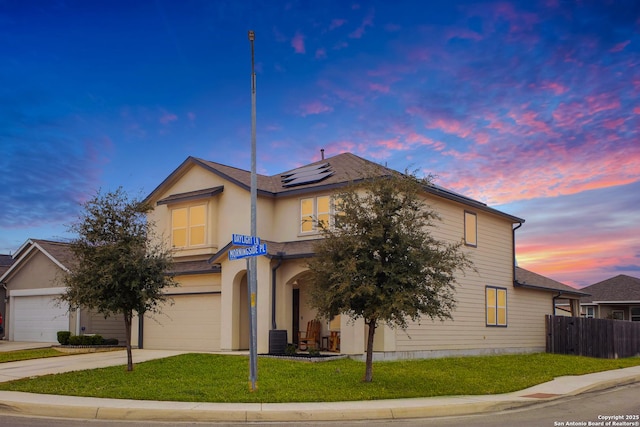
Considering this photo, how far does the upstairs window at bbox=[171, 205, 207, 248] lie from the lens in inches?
1035

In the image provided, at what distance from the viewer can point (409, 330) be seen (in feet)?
75.5

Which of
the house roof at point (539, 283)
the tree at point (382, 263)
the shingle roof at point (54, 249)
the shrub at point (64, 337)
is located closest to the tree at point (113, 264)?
the tree at point (382, 263)

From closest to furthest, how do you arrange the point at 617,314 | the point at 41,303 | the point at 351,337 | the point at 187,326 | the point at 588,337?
the point at 351,337 < the point at 187,326 < the point at 588,337 < the point at 41,303 < the point at 617,314

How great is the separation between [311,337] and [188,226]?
720 centimetres

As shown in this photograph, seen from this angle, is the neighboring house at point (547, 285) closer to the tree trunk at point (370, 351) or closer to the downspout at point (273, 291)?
the downspout at point (273, 291)

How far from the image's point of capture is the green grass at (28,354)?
22.9 meters

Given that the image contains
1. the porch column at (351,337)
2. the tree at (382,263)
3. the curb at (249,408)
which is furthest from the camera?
the porch column at (351,337)

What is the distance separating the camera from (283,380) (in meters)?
16.5

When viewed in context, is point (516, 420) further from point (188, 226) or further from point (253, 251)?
point (188, 226)

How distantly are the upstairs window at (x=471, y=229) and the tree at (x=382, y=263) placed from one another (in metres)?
11.1

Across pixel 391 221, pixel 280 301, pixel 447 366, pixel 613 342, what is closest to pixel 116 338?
pixel 280 301

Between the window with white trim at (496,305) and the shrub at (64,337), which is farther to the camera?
the window with white trim at (496,305)

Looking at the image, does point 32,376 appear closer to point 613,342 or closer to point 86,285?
point 86,285

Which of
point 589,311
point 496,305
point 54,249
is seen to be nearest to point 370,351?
point 496,305
